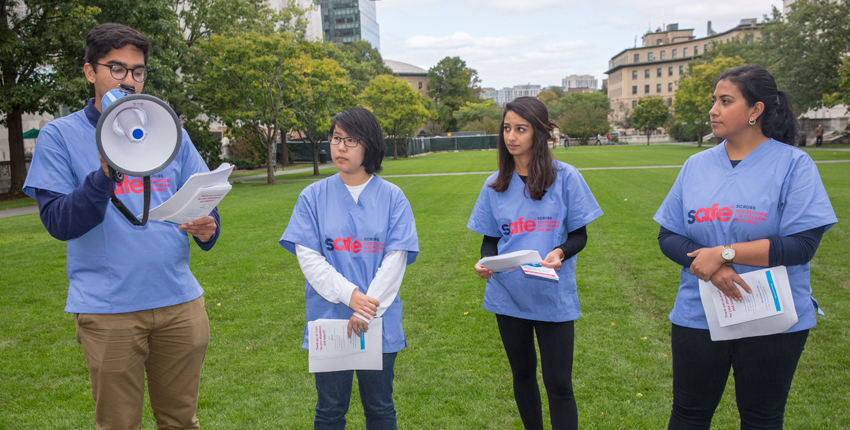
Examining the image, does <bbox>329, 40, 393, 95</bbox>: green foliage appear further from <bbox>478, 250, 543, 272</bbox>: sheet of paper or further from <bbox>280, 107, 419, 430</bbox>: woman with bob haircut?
<bbox>478, 250, 543, 272</bbox>: sheet of paper

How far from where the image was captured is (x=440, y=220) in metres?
12.0

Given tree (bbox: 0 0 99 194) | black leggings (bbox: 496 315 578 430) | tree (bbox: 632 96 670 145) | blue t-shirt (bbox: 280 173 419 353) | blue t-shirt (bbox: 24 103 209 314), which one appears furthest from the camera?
tree (bbox: 632 96 670 145)

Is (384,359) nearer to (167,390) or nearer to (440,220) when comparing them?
(167,390)

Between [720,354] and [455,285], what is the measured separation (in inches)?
181

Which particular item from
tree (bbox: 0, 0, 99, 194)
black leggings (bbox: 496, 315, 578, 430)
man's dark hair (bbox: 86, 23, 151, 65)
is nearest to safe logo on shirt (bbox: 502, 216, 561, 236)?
black leggings (bbox: 496, 315, 578, 430)

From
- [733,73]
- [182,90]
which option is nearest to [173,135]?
[733,73]

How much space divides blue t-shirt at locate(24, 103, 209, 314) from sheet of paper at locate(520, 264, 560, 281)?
1.64 metres

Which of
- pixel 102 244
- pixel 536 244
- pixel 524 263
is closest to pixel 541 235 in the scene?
pixel 536 244

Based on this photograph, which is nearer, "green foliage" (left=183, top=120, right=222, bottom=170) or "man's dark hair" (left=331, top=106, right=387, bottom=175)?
"man's dark hair" (left=331, top=106, right=387, bottom=175)

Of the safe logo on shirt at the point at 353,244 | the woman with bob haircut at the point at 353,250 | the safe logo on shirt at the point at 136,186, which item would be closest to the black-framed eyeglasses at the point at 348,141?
the woman with bob haircut at the point at 353,250

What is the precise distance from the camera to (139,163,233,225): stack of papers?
78.2 inches

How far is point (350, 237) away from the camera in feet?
8.43

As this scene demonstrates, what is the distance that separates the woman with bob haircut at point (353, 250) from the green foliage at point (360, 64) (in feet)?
107

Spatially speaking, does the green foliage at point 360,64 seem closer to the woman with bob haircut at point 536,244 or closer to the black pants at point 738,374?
the woman with bob haircut at point 536,244
